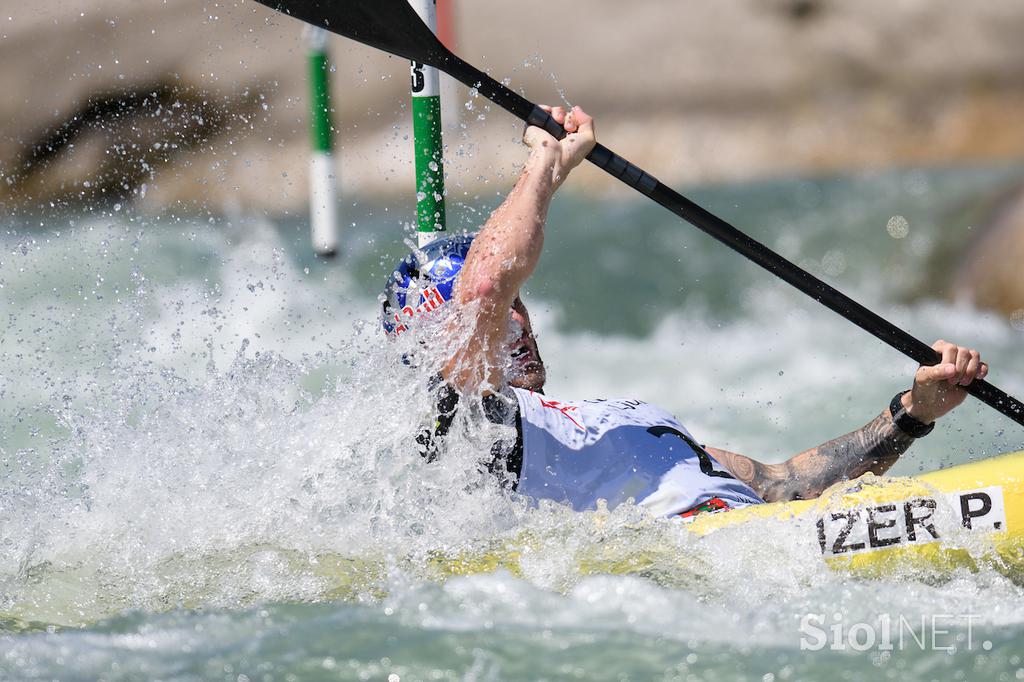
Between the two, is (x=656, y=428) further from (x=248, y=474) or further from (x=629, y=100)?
(x=629, y=100)

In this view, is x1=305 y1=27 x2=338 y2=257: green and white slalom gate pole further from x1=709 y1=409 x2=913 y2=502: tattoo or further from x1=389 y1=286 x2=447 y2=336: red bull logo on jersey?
x1=709 y1=409 x2=913 y2=502: tattoo

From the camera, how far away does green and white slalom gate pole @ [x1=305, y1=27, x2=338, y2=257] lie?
5121 mm

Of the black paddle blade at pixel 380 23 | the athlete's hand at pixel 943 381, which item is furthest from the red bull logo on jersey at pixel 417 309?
the athlete's hand at pixel 943 381

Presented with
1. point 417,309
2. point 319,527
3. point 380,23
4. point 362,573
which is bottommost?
point 362,573

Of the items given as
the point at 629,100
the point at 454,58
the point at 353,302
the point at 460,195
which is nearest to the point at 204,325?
the point at 353,302

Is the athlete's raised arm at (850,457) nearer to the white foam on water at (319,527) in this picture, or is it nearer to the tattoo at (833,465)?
the tattoo at (833,465)

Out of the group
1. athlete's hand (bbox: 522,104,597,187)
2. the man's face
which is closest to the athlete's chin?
the man's face

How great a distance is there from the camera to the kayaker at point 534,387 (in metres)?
2.52

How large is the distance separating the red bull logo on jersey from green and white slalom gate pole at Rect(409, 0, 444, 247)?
0.59 meters

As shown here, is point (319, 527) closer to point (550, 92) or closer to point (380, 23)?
point (380, 23)

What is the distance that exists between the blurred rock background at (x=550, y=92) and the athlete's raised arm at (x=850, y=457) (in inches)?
262

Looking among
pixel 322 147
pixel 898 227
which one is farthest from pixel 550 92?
pixel 322 147

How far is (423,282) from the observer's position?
2.69 meters

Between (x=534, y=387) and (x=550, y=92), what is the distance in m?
7.69
